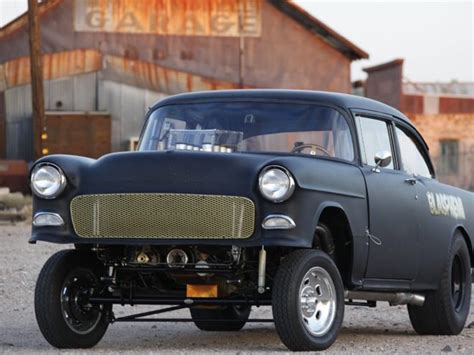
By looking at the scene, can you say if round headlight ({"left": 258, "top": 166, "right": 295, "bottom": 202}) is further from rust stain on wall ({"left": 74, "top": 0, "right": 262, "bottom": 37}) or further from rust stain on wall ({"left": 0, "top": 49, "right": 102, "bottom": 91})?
rust stain on wall ({"left": 74, "top": 0, "right": 262, "bottom": 37})

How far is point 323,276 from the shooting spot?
29.7 feet

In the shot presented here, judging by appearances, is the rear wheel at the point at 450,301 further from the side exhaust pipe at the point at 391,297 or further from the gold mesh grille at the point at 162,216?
the gold mesh grille at the point at 162,216

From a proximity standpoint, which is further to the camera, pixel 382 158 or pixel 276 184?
pixel 382 158

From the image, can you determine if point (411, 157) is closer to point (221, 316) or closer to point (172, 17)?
point (221, 316)

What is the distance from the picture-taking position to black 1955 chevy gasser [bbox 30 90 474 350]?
344 inches

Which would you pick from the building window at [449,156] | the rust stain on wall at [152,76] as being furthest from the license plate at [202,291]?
the building window at [449,156]

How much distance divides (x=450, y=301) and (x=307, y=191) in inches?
118

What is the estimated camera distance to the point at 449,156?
55.0 m

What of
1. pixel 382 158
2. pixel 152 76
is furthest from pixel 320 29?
pixel 382 158

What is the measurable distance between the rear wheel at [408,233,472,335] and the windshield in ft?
5.94

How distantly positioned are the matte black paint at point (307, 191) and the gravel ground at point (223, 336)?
47cm

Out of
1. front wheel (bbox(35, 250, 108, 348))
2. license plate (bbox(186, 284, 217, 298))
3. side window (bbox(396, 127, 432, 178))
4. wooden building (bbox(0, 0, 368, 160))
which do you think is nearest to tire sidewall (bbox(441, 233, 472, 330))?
side window (bbox(396, 127, 432, 178))

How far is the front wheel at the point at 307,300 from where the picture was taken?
28.5ft

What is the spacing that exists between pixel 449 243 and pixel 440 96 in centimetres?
4353
